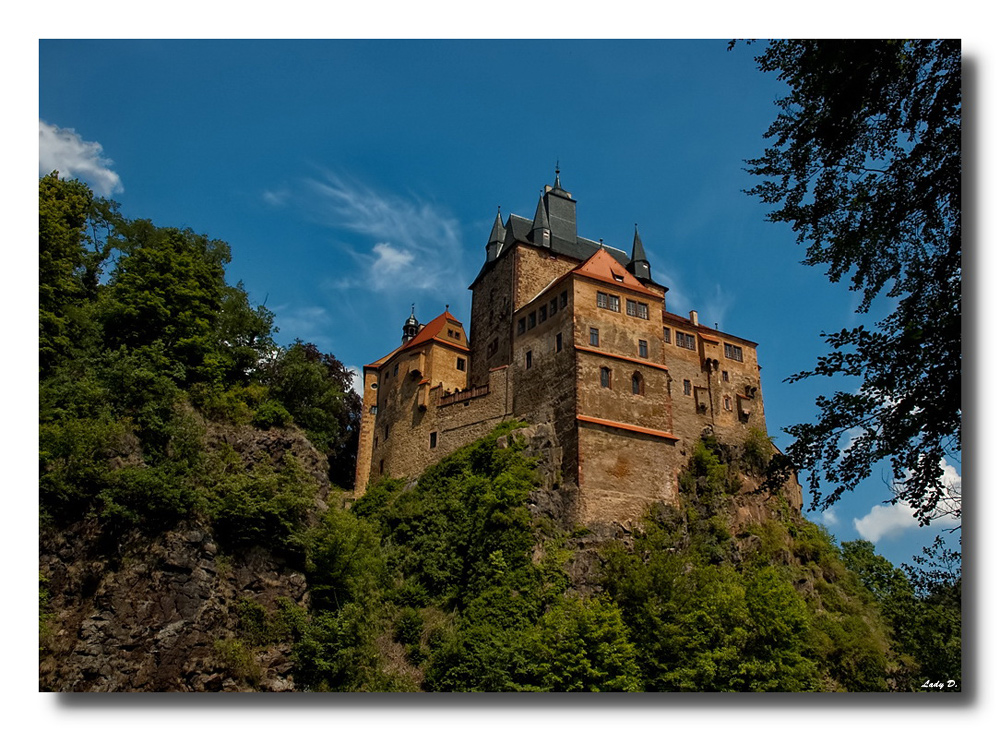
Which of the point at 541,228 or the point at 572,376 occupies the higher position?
the point at 541,228

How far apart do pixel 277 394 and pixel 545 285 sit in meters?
8.89

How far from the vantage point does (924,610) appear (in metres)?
10.1

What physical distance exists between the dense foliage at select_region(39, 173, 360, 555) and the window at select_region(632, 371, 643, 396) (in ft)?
28.6

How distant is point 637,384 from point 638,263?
367 inches

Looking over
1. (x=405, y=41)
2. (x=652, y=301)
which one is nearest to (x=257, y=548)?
(x=405, y=41)

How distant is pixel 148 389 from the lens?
1473 centimetres

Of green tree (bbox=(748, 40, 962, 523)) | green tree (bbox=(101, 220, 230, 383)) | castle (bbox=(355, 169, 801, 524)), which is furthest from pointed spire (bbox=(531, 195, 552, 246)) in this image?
green tree (bbox=(748, 40, 962, 523))

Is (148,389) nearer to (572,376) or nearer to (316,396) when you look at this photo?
(316,396)

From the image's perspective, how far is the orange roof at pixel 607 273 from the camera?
75.0ft

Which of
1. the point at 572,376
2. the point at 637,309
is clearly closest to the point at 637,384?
the point at 572,376

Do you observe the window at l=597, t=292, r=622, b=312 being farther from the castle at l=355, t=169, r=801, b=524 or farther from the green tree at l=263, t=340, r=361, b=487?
the green tree at l=263, t=340, r=361, b=487

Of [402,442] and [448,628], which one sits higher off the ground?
[402,442]

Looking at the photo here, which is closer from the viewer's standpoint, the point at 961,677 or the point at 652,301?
the point at 961,677
